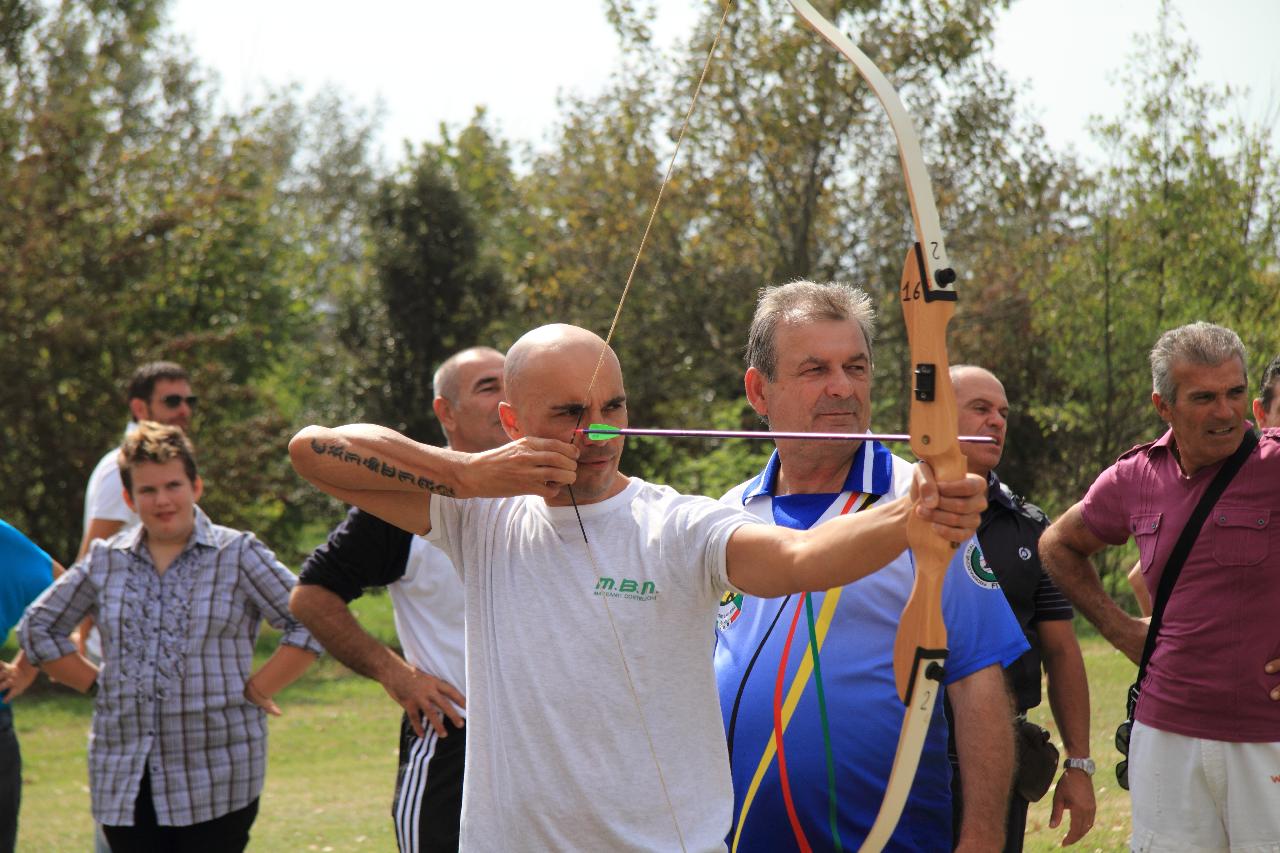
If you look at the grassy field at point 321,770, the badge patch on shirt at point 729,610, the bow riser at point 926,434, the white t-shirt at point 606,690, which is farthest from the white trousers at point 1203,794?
the grassy field at point 321,770

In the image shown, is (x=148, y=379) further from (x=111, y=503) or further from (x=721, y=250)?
(x=721, y=250)

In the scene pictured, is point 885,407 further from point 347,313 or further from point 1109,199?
point 347,313

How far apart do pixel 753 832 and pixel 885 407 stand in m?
10.7

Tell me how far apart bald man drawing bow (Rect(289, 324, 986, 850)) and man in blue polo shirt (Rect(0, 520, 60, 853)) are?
257 centimetres

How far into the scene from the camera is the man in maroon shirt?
141 inches

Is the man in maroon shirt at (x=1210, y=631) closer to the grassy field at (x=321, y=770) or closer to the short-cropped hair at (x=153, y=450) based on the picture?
the grassy field at (x=321, y=770)

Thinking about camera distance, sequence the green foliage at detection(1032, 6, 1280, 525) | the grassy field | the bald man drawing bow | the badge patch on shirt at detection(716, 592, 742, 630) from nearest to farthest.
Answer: the bald man drawing bow
the badge patch on shirt at detection(716, 592, 742, 630)
the grassy field
the green foliage at detection(1032, 6, 1280, 525)

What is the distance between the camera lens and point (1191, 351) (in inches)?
149

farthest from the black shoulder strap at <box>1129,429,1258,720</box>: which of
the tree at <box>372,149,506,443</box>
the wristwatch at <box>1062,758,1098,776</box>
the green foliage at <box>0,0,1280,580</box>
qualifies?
the tree at <box>372,149,506,443</box>

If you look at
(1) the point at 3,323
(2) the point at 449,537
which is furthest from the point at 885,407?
(2) the point at 449,537

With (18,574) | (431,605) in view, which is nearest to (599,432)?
(431,605)

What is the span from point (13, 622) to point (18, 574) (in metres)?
0.23

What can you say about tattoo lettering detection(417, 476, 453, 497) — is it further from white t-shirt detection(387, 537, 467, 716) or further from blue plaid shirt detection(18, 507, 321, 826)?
blue plaid shirt detection(18, 507, 321, 826)

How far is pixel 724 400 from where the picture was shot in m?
14.4
